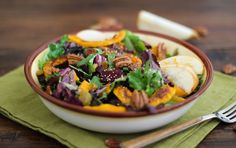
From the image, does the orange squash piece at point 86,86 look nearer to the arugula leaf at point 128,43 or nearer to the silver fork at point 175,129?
the silver fork at point 175,129

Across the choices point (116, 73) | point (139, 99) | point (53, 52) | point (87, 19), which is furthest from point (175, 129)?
point (87, 19)

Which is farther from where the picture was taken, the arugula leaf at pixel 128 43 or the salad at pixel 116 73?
the arugula leaf at pixel 128 43

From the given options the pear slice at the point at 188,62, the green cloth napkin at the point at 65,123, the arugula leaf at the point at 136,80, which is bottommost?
the green cloth napkin at the point at 65,123

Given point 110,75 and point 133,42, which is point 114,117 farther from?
point 133,42

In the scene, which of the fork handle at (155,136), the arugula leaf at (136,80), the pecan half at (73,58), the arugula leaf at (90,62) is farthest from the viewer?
the pecan half at (73,58)

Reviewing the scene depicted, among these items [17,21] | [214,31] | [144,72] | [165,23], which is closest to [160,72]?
[144,72]

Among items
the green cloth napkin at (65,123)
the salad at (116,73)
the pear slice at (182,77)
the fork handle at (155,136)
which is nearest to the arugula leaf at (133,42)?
the salad at (116,73)

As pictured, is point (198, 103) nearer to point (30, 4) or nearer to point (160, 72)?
point (160, 72)
